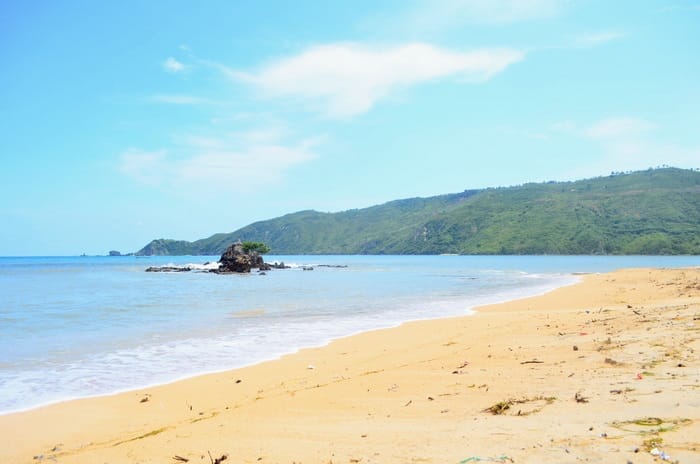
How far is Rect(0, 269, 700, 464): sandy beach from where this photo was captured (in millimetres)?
4523

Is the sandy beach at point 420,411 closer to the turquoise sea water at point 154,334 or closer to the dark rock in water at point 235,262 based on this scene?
the turquoise sea water at point 154,334

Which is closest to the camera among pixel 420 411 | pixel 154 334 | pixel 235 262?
pixel 420 411

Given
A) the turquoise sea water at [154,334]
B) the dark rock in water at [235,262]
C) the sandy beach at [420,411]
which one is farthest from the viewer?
the dark rock in water at [235,262]

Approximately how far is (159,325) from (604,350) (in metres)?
13.8

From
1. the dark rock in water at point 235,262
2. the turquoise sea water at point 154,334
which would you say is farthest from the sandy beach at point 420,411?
the dark rock in water at point 235,262

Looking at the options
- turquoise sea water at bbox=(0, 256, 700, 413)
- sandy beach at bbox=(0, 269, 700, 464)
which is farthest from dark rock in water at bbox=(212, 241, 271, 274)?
sandy beach at bbox=(0, 269, 700, 464)

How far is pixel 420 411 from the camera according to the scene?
602 centimetres

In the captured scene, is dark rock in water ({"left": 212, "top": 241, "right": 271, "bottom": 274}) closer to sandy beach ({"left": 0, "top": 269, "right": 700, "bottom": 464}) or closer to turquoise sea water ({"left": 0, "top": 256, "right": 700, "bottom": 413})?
turquoise sea water ({"left": 0, "top": 256, "right": 700, "bottom": 413})

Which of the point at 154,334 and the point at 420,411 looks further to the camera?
the point at 154,334

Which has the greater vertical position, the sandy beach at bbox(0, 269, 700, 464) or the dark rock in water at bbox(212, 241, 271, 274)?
the dark rock in water at bbox(212, 241, 271, 274)

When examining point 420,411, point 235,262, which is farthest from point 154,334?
point 235,262

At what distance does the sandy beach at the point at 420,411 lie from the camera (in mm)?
4523

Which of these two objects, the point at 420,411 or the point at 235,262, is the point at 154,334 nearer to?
the point at 420,411

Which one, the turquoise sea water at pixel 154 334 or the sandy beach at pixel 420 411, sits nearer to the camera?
the sandy beach at pixel 420 411
